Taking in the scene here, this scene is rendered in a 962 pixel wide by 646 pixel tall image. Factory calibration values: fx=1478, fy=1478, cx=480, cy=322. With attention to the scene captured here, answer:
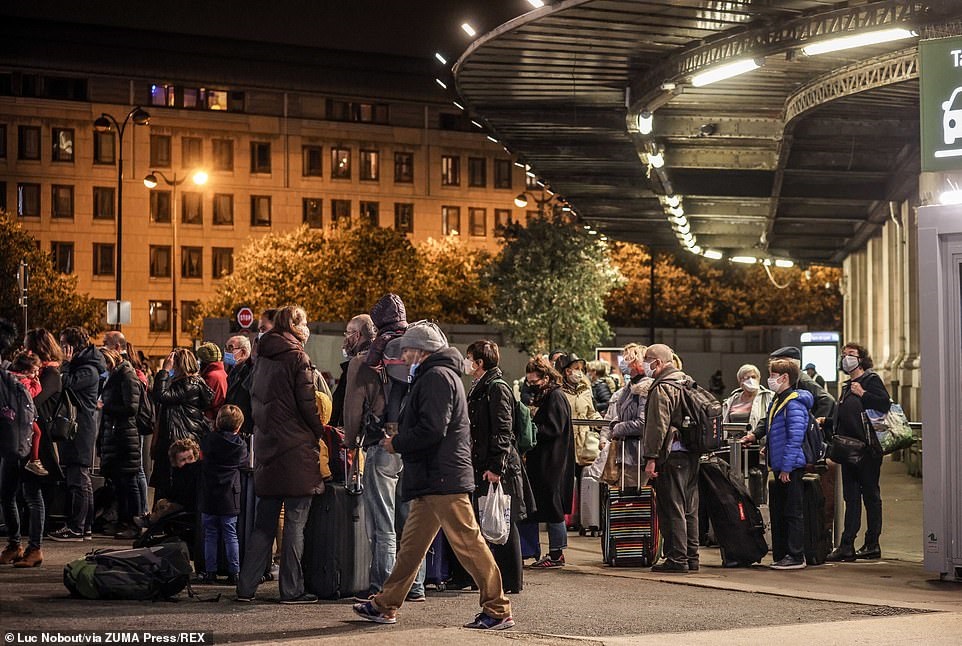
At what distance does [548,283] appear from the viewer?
47.9m

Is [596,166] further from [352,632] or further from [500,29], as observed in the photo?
[352,632]

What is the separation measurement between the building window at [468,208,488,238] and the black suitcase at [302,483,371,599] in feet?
268

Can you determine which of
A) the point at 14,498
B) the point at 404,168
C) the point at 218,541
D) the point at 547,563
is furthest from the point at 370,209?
the point at 218,541

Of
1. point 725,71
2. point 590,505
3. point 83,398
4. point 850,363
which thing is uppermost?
point 725,71

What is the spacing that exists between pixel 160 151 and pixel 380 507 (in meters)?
75.6

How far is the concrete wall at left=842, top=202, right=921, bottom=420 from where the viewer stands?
1146 inches

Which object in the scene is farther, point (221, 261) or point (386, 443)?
point (221, 261)

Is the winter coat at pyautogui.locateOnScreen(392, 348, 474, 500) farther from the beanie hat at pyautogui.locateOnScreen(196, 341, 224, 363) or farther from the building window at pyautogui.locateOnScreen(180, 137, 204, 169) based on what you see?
the building window at pyautogui.locateOnScreen(180, 137, 204, 169)

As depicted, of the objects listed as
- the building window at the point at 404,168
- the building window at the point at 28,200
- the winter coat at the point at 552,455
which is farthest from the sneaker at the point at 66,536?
the building window at the point at 404,168

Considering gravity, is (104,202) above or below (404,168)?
below

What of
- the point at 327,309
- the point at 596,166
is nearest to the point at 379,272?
the point at 327,309

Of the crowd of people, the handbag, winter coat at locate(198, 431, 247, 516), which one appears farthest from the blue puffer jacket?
winter coat at locate(198, 431, 247, 516)

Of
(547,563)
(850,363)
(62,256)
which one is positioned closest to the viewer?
(547,563)

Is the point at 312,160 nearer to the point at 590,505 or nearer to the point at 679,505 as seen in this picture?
the point at 590,505
